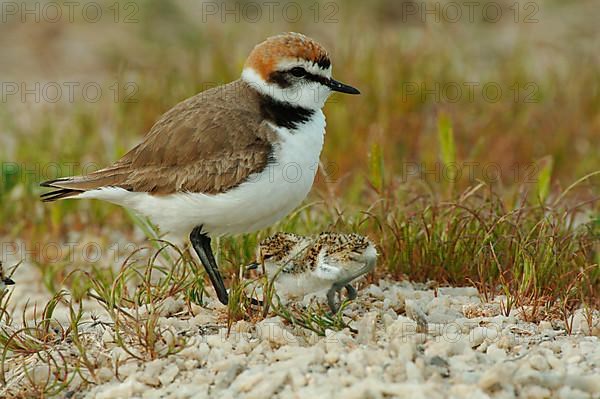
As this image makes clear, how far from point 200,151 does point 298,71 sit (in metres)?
0.59

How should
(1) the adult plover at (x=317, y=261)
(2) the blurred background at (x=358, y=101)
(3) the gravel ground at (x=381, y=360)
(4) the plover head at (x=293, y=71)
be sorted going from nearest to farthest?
(3) the gravel ground at (x=381, y=360)
(1) the adult plover at (x=317, y=261)
(4) the plover head at (x=293, y=71)
(2) the blurred background at (x=358, y=101)

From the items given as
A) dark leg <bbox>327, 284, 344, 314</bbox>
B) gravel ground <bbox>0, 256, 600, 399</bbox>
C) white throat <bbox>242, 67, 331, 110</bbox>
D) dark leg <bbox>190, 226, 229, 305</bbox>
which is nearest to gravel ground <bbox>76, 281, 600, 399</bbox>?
gravel ground <bbox>0, 256, 600, 399</bbox>

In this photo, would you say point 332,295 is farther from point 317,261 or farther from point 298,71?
point 298,71

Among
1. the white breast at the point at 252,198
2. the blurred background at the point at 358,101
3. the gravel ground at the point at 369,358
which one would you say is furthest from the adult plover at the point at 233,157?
the blurred background at the point at 358,101

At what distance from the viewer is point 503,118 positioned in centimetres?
706

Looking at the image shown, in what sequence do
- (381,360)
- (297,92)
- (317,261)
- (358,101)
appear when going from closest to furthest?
1. (381,360)
2. (317,261)
3. (297,92)
4. (358,101)

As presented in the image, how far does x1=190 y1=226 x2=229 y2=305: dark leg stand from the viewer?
14.0ft

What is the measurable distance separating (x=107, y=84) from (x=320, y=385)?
5.71 metres

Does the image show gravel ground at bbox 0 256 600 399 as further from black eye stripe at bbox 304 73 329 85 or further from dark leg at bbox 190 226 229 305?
black eye stripe at bbox 304 73 329 85

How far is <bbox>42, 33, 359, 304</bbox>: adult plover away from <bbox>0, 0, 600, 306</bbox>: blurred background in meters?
0.58

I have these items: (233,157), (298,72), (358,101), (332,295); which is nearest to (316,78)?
(298,72)

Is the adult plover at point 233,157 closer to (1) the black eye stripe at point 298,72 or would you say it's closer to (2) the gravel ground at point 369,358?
(1) the black eye stripe at point 298,72

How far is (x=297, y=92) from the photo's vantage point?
14.3 feet

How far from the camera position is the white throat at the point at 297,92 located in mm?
4367
